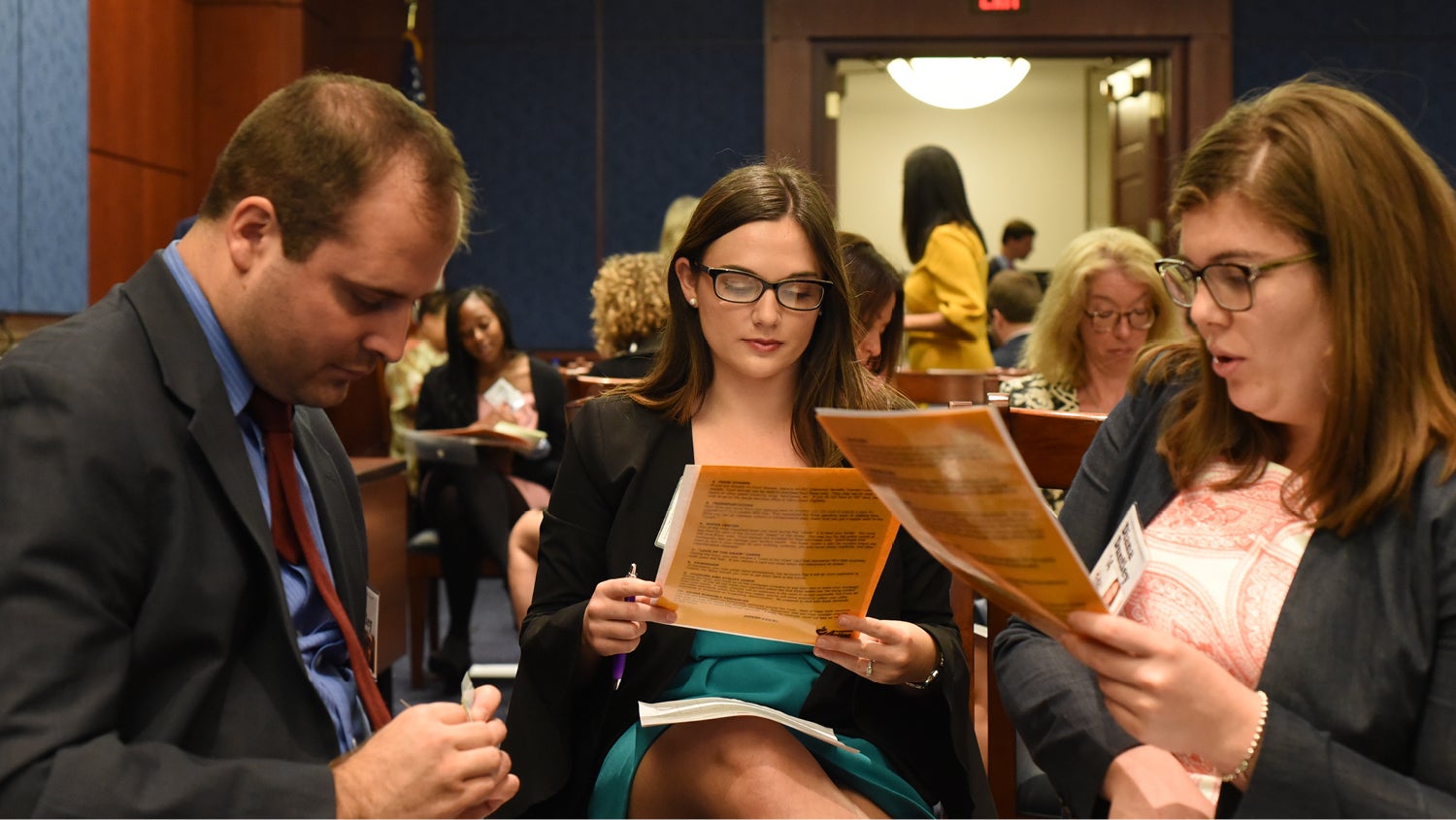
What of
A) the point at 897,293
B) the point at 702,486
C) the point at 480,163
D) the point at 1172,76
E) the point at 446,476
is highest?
the point at 1172,76

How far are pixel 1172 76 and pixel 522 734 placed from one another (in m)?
6.59

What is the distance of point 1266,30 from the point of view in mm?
7277

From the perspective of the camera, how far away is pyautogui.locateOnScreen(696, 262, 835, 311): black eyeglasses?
6.05 feet

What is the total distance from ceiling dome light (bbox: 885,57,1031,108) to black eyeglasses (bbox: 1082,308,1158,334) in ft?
16.1

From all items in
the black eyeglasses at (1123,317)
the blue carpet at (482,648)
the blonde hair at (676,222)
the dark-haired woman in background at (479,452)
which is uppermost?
the blonde hair at (676,222)

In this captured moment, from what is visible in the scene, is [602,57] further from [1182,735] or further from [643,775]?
[1182,735]

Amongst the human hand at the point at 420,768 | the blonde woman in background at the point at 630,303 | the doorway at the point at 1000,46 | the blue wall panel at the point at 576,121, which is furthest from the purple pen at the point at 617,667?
the blue wall panel at the point at 576,121

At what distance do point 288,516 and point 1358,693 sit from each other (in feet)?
3.39

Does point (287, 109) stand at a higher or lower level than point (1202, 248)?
higher

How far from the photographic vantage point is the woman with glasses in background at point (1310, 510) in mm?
1191

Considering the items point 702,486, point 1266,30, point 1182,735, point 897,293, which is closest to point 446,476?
point 897,293

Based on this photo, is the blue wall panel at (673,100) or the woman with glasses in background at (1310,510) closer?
the woman with glasses in background at (1310,510)

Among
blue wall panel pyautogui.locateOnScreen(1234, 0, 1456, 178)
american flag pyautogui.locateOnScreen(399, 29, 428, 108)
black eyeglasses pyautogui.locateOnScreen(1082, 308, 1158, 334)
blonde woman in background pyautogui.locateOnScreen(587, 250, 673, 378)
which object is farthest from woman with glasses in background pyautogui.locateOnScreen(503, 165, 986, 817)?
blue wall panel pyautogui.locateOnScreen(1234, 0, 1456, 178)

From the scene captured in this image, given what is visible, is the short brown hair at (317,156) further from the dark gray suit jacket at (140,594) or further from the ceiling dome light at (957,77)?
the ceiling dome light at (957,77)
